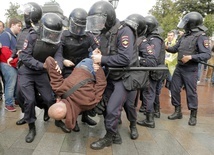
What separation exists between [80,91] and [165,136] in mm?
1822

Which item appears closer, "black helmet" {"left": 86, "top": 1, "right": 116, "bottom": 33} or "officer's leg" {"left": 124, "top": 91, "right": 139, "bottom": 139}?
"black helmet" {"left": 86, "top": 1, "right": 116, "bottom": 33}

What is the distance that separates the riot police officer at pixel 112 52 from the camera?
3.18 meters

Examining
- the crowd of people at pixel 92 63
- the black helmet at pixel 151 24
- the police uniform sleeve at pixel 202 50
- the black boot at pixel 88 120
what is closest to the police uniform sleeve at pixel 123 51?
the crowd of people at pixel 92 63

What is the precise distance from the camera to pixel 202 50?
14.7 ft

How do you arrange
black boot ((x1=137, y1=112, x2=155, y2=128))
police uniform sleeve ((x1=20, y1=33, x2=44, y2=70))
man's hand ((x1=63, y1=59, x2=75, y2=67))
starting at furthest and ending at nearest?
black boot ((x1=137, y1=112, x2=155, y2=128)) < man's hand ((x1=63, y1=59, x2=75, y2=67)) < police uniform sleeve ((x1=20, y1=33, x2=44, y2=70))

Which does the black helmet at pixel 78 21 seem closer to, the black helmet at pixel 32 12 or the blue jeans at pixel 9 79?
the black helmet at pixel 32 12

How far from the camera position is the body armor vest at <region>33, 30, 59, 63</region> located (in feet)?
11.3

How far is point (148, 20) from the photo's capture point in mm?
4441

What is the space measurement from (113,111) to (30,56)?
137 centimetres

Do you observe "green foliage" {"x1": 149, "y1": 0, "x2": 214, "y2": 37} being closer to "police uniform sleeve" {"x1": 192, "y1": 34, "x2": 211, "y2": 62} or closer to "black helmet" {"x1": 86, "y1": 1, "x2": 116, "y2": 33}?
"police uniform sleeve" {"x1": 192, "y1": 34, "x2": 211, "y2": 62}

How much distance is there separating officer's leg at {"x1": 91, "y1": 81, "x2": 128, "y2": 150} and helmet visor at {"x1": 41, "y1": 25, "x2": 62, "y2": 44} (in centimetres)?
104

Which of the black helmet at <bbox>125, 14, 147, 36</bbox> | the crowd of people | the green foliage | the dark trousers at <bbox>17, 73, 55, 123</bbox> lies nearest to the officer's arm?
the crowd of people

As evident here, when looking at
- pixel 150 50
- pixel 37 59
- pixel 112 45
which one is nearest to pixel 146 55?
pixel 150 50

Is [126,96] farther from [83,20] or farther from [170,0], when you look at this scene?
[170,0]
